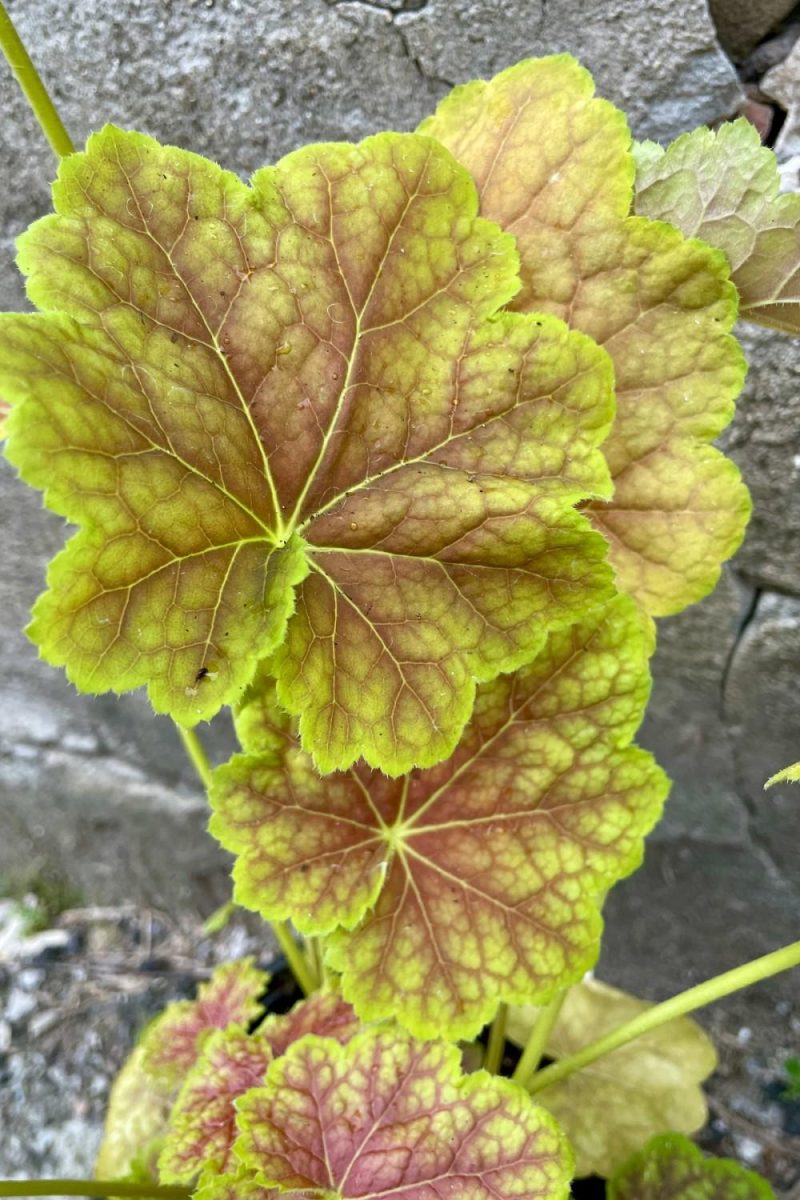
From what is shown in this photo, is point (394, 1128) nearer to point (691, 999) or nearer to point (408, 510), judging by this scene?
point (691, 999)

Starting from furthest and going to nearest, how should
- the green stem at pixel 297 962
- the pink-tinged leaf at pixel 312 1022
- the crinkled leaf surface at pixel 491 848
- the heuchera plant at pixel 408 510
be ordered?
the green stem at pixel 297 962 → the pink-tinged leaf at pixel 312 1022 → the crinkled leaf surface at pixel 491 848 → the heuchera plant at pixel 408 510

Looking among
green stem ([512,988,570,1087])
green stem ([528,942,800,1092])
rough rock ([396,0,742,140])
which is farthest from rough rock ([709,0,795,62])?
green stem ([512,988,570,1087])

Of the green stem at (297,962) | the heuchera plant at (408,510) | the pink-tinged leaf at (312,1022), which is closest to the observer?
the heuchera plant at (408,510)

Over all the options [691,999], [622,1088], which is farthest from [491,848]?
[622,1088]

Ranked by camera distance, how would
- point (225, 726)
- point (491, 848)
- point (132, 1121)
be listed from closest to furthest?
point (491, 848), point (132, 1121), point (225, 726)

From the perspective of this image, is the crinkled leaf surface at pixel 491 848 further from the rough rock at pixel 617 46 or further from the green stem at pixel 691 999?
the rough rock at pixel 617 46

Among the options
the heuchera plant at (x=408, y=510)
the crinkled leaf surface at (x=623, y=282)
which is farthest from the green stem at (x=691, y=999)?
the crinkled leaf surface at (x=623, y=282)

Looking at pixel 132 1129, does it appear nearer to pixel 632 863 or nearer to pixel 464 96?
pixel 632 863
